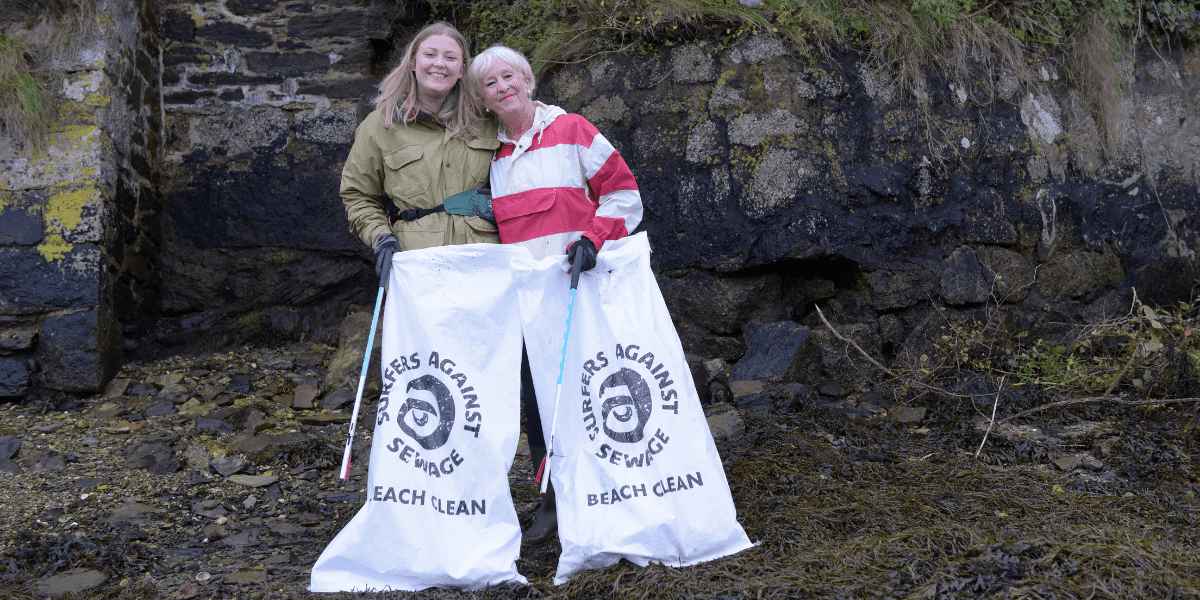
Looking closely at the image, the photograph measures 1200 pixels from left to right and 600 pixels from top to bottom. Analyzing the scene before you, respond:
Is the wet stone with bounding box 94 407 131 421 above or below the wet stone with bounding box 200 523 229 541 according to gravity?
below

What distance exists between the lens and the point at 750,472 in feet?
9.04

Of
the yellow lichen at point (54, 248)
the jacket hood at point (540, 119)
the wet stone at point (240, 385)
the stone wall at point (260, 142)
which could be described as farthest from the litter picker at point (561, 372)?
the stone wall at point (260, 142)

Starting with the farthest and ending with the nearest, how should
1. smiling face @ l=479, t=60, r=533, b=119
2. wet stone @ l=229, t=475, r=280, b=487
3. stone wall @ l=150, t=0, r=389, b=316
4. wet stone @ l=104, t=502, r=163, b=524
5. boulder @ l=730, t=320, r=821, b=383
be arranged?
stone wall @ l=150, t=0, r=389, b=316 → boulder @ l=730, t=320, r=821, b=383 → wet stone @ l=229, t=475, r=280, b=487 → wet stone @ l=104, t=502, r=163, b=524 → smiling face @ l=479, t=60, r=533, b=119

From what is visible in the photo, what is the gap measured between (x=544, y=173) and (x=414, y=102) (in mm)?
427

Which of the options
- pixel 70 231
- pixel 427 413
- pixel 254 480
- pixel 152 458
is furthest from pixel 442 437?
pixel 70 231

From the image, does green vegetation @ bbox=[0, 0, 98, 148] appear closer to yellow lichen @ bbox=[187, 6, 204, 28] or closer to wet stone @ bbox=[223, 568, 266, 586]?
yellow lichen @ bbox=[187, 6, 204, 28]

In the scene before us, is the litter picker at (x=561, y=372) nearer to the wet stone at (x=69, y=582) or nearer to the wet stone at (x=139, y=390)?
the wet stone at (x=69, y=582)

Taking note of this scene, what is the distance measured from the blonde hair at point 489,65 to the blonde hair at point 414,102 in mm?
42

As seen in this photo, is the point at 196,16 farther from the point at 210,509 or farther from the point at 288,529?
the point at 288,529

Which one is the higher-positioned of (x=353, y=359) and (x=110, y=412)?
(x=353, y=359)

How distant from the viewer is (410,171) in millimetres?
2311

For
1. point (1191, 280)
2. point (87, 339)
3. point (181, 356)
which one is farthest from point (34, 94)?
point (1191, 280)

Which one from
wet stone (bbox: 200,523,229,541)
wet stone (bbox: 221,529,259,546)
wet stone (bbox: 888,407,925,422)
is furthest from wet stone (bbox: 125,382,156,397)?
wet stone (bbox: 888,407,925,422)

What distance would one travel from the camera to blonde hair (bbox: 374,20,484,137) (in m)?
2.31
